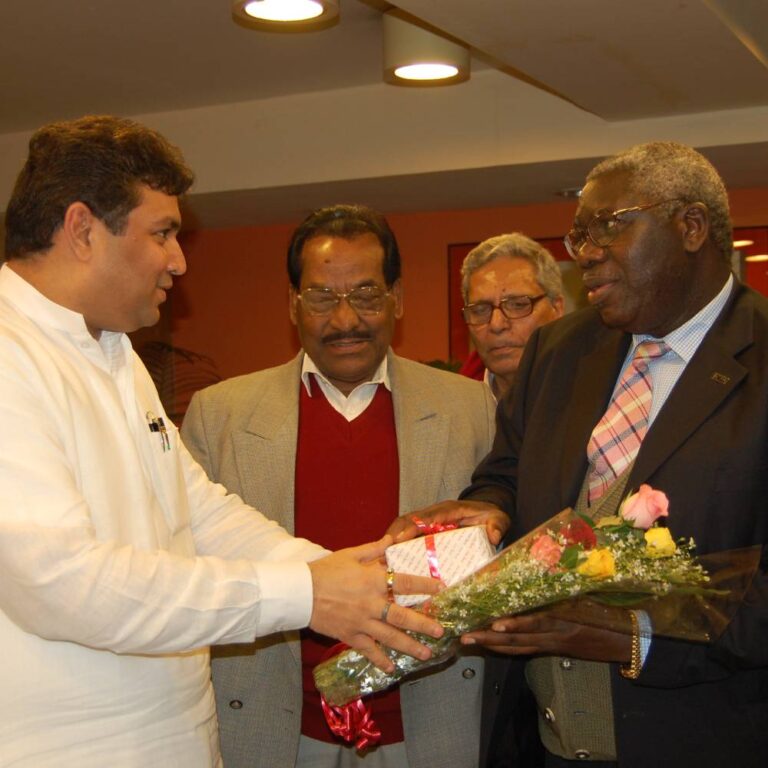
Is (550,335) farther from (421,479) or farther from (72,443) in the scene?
(72,443)

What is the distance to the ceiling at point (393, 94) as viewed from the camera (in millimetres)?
4750

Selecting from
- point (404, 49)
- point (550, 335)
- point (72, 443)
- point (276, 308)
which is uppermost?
point (404, 49)

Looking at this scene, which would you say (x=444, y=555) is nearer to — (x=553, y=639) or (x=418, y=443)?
(x=553, y=639)

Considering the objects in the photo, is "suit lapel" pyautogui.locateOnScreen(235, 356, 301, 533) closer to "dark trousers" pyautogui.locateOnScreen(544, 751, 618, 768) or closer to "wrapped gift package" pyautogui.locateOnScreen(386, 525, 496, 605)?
"wrapped gift package" pyautogui.locateOnScreen(386, 525, 496, 605)

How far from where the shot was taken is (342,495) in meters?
2.82

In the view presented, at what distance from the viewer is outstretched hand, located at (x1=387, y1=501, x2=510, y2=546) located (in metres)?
2.52

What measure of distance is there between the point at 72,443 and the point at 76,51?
445cm

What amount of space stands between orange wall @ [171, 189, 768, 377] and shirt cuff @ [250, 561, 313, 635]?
6200mm

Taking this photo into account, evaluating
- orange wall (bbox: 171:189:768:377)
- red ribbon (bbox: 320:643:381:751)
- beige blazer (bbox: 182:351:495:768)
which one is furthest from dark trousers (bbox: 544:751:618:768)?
orange wall (bbox: 171:189:768:377)

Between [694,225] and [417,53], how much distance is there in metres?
3.16

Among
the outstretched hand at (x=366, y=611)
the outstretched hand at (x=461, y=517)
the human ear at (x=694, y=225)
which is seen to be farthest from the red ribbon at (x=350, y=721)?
the human ear at (x=694, y=225)

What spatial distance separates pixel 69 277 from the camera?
2.12 m

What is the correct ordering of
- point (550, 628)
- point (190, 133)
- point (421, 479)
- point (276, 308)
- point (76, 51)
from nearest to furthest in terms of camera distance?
point (550, 628), point (421, 479), point (76, 51), point (190, 133), point (276, 308)

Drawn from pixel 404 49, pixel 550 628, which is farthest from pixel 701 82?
pixel 550 628
